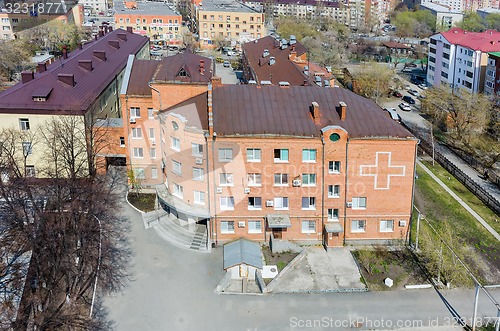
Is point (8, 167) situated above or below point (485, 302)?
above

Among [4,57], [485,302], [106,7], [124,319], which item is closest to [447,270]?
[485,302]

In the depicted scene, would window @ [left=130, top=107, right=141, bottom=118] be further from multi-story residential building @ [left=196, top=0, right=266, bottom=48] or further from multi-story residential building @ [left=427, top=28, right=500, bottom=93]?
multi-story residential building @ [left=196, top=0, right=266, bottom=48]

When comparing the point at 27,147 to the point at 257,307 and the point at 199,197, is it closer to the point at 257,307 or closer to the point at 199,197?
the point at 199,197

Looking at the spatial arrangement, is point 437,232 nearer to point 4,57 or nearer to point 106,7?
point 4,57

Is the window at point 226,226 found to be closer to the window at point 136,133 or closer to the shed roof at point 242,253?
the shed roof at point 242,253

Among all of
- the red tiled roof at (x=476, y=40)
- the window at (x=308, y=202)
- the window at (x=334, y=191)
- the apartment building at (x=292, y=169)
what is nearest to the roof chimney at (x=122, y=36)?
the apartment building at (x=292, y=169)
